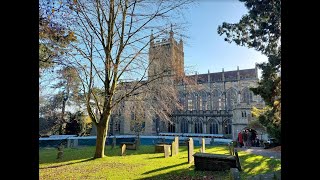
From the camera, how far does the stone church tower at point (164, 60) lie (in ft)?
37.3

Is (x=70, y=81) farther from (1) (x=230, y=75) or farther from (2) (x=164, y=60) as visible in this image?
(1) (x=230, y=75)

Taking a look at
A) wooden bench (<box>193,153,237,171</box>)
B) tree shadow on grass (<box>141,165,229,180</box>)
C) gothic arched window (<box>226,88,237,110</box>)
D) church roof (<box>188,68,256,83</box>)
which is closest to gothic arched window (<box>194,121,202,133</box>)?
gothic arched window (<box>226,88,237,110</box>)

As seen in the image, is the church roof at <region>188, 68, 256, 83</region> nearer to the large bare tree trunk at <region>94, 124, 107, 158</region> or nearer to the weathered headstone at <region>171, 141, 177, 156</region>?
the weathered headstone at <region>171, 141, 177, 156</region>

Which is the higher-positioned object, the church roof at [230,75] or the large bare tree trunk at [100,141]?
the church roof at [230,75]

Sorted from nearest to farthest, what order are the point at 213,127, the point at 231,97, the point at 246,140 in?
1. the point at 246,140
2. the point at 213,127
3. the point at 231,97

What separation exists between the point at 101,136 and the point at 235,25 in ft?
30.8

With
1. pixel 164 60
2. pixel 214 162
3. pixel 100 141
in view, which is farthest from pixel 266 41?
pixel 100 141

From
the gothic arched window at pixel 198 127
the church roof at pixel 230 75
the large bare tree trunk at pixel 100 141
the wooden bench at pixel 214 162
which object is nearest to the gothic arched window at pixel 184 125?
the gothic arched window at pixel 198 127

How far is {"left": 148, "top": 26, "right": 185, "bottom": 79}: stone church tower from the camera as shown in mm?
11367

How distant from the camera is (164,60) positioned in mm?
11672

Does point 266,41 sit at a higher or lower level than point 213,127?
higher

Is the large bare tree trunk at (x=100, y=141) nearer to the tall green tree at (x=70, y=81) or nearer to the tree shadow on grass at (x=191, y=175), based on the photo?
the tall green tree at (x=70, y=81)

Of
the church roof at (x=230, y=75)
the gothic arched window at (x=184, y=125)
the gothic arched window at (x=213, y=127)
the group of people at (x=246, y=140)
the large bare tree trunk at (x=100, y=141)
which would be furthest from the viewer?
the gothic arched window at (x=184, y=125)

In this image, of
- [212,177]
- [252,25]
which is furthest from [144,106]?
[252,25]
